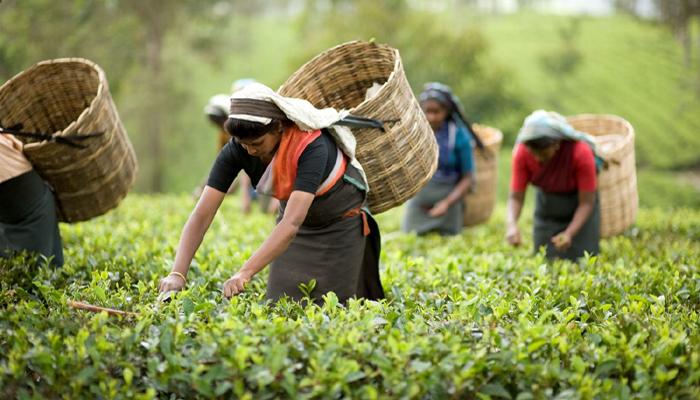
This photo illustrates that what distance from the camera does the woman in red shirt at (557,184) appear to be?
18.4ft

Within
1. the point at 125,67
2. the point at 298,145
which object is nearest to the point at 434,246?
the point at 298,145

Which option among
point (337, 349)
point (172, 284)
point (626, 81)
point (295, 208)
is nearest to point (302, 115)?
point (295, 208)

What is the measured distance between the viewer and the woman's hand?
12.1 ft

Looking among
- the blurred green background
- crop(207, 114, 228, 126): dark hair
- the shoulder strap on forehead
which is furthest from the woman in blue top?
the blurred green background

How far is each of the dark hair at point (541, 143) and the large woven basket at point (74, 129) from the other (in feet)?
9.58

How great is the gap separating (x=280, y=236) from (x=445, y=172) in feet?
13.9

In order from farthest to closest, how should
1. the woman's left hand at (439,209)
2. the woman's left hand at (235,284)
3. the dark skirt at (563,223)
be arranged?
1. the woman's left hand at (439,209)
2. the dark skirt at (563,223)
3. the woman's left hand at (235,284)

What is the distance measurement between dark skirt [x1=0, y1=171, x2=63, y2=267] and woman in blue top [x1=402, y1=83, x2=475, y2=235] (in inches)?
139

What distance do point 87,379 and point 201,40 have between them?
73.9 ft

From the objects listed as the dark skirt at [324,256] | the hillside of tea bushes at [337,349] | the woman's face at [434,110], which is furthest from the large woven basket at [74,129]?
the woman's face at [434,110]

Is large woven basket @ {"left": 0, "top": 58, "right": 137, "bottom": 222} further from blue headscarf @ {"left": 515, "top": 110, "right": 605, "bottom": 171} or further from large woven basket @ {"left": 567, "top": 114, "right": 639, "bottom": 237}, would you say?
large woven basket @ {"left": 567, "top": 114, "right": 639, "bottom": 237}

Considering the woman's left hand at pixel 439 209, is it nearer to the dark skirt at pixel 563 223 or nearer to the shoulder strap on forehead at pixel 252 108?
the dark skirt at pixel 563 223

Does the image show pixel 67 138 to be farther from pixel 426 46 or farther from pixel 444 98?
pixel 426 46

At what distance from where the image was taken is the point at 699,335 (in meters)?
3.39
